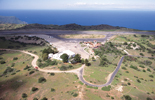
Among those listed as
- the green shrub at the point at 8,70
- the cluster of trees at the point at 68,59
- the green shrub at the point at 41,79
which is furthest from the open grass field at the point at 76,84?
the cluster of trees at the point at 68,59

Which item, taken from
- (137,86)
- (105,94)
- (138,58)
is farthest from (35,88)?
(138,58)

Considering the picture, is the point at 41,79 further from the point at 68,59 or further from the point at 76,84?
the point at 68,59

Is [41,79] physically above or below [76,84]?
below

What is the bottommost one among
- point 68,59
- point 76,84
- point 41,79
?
point 41,79

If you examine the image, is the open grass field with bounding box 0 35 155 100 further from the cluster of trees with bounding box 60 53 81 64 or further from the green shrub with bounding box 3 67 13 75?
the cluster of trees with bounding box 60 53 81 64

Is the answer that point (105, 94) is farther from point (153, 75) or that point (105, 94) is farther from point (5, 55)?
point (5, 55)

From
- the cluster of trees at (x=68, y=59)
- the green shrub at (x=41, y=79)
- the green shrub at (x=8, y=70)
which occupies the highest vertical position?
the cluster of trees at (x=68, y=59)

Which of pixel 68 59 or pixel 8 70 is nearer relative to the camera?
pixel 8 70

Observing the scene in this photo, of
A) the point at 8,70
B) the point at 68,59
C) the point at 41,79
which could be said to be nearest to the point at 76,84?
the point at 41,79

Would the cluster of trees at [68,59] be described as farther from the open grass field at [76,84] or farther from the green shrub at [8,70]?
the green shrub at [8,70]

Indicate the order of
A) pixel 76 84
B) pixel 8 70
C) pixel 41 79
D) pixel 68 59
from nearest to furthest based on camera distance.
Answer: pixel 76 84 → pixel 41 79 → pixel 8 70 → pixel 68 59

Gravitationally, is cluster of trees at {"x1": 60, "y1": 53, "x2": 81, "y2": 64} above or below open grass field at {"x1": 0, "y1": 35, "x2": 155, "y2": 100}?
above

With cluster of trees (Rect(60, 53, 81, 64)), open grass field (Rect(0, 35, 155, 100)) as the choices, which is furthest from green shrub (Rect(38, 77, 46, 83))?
cluster of trees (Rect(60, 53, 81, 64))

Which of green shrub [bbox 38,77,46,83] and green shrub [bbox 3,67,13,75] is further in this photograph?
green shrub [bbox 3,67,13,75]
